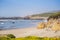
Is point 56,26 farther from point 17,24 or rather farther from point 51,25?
point 17,24

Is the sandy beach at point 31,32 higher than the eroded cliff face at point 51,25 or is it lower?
lower

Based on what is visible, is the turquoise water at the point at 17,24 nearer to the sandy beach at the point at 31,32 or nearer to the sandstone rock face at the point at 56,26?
the sandy beach at the point at 31,32

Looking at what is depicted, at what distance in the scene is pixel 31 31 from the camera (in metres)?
4.11

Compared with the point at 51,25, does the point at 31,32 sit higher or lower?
lower

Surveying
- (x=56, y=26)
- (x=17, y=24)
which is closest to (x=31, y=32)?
(x=17, y=24)

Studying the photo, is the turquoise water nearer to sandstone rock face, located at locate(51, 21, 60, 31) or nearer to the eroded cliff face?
the eroded cliff face

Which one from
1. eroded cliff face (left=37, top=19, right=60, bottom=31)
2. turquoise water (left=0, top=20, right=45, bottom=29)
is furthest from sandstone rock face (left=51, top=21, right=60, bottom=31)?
turquoise water (left=0, top=20, right=45, bottom=29)

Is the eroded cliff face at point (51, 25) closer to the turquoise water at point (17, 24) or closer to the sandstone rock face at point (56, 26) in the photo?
the sandstone rock face at point (56, 26)

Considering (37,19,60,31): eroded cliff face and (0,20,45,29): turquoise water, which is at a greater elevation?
(0,20,45,29): turquoise water

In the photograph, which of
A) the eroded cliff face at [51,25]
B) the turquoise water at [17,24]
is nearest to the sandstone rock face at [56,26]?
the eroded cliff face at [51,25]

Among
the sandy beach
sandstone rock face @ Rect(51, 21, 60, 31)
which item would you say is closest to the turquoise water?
the sandy beach

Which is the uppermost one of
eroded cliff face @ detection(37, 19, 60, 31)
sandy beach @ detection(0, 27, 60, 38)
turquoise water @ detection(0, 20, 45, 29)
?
turquoise water @ detection(0, 20, 45, 29)

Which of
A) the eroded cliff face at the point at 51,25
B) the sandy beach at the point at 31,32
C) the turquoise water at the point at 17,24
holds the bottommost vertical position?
the sandy beach at the point at 31,32

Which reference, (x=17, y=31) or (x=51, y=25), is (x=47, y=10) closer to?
(x=51, y=25)
